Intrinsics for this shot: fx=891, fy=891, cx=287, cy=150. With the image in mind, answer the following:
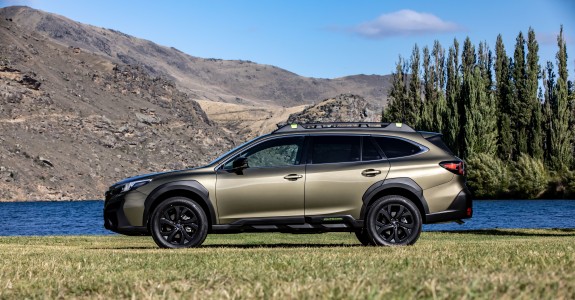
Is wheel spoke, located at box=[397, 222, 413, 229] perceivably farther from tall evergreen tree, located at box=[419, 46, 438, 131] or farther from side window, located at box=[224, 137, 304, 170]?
A: tall evergreen tree, located at box=[419, 46, 438, 131]

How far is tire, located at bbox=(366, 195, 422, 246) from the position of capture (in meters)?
14.3

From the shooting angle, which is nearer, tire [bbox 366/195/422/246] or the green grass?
the green grass

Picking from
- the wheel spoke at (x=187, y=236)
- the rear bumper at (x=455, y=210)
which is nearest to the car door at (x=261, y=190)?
the wheel spoke at (x=187, y=236)

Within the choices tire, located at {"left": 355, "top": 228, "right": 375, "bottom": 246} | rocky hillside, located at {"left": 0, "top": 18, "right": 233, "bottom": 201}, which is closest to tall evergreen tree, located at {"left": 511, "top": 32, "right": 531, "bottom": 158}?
tire, located at {"left": 355, "top": 228, "right": 375, "bottom": 246}

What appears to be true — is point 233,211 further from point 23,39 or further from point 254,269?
point 23,39

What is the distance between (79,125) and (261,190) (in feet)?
478

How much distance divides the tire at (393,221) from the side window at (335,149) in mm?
909

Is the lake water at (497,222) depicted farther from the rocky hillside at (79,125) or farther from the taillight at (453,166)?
the rocky hillside at (79,125)

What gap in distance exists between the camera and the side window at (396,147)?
14.6m

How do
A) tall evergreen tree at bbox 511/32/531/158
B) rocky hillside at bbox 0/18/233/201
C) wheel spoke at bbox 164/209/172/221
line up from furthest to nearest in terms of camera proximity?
rocky hillside at bbox 0/18/233/201, tall evergreen tree at bbox 511/32/531/158, wheel spoke at bbox 164/209/172/221

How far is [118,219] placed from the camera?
14.9 metres

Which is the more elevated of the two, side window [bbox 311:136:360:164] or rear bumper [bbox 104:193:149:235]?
side window [bbox 311:136:360:164]

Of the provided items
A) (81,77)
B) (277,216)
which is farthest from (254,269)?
(81,77)

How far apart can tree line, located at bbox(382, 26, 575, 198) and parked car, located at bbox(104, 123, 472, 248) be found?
6215 cm
